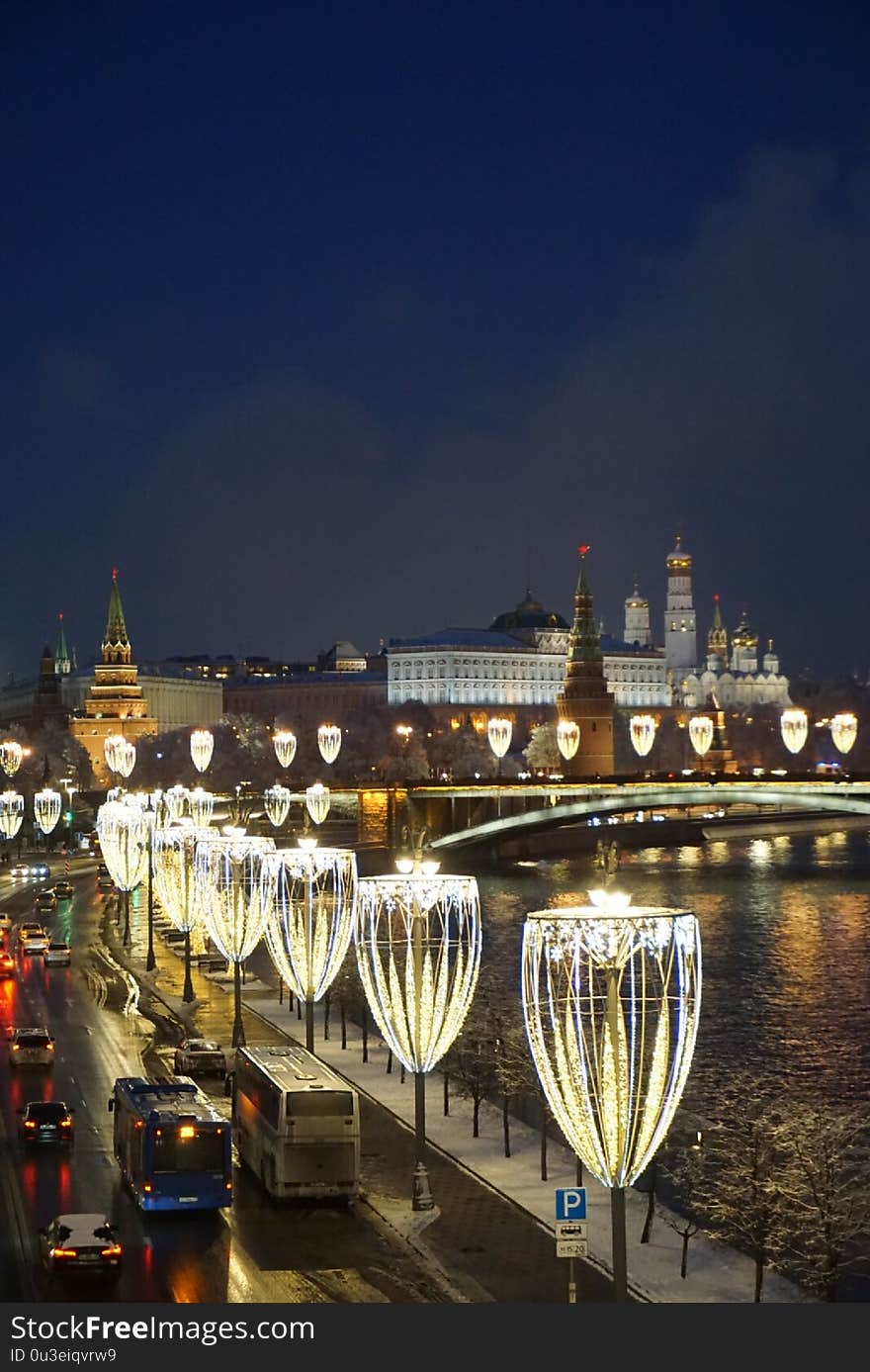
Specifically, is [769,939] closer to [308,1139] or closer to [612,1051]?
[308,1139]

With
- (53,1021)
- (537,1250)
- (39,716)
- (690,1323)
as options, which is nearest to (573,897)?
(53,1021)

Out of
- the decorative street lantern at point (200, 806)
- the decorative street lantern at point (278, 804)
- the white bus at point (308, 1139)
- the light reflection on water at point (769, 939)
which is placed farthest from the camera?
the decorative street lantern at point (278, 804)

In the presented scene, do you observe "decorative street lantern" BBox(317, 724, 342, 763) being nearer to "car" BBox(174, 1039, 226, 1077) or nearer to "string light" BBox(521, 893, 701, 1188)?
"car" BBox(174, 1039, 226, 1077)

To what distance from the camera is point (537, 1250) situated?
61.3 ft

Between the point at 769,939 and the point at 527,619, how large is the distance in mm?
136800

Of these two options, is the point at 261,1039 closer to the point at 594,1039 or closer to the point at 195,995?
the point at 195,995

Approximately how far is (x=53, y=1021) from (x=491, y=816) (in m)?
50.1

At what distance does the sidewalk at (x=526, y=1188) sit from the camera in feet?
61.5

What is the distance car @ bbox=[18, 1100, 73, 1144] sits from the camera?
75.2ft

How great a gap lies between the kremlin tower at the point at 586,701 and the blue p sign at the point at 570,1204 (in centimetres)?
10108

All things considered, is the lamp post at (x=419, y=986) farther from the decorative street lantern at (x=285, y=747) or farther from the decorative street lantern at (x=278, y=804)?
the decorative street lantern at (x=285, y=747)

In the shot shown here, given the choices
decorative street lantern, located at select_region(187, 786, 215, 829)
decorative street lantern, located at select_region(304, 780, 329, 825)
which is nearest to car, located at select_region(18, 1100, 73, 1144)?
decorative street lantern, located at select_region(187, 786, 215, 829)

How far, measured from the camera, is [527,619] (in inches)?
7372

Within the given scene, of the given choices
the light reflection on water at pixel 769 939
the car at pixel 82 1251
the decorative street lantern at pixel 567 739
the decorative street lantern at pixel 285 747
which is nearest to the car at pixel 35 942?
the light reflection on water at pixel 769 939
